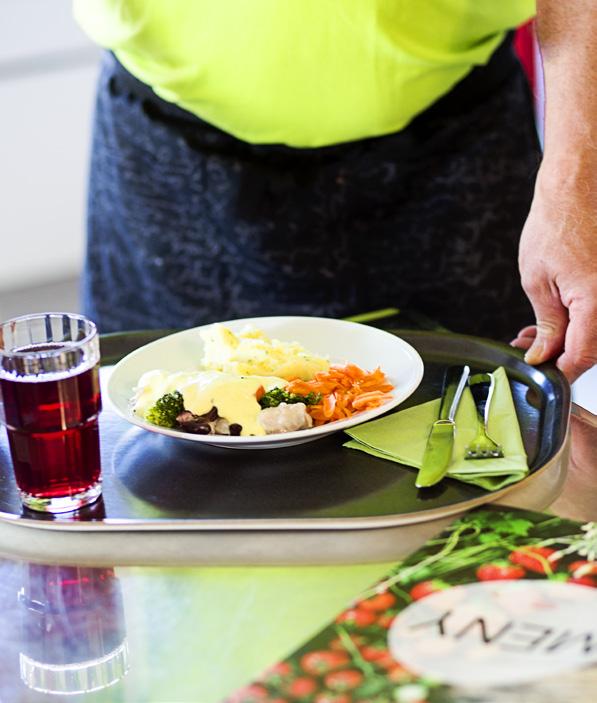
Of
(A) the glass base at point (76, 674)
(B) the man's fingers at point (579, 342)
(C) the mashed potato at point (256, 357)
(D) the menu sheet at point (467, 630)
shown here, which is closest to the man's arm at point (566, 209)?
(B) the man's fingers at point (579, 342)

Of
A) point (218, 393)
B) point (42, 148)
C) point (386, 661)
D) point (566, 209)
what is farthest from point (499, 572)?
point (42, 148)

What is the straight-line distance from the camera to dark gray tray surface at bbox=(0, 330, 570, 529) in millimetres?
909

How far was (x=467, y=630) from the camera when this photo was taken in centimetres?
74

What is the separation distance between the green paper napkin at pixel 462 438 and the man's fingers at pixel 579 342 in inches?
4.0

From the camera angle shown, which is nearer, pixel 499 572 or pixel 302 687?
pixel 302 687

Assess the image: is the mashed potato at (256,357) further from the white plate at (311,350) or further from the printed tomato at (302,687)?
the printed tomato at (302,687)

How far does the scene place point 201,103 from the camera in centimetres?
157

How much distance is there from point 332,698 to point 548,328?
26.3 inches

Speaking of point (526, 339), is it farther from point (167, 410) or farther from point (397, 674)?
point (397, 674)

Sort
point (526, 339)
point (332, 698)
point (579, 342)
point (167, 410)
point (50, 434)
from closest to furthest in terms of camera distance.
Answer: point (332, 698) < point (50, 434) < point (167, 410) < point (579, 342) < point (526, 339)

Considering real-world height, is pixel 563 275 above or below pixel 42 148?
above

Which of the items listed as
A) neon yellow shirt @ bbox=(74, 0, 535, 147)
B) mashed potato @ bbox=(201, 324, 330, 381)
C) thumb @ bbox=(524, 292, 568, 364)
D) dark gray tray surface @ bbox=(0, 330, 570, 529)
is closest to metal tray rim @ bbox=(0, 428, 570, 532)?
dark gray tray surface @ bbox=(0, 330, 570, 529)

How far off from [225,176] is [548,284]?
585mm

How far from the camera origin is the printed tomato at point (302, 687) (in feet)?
2.25
